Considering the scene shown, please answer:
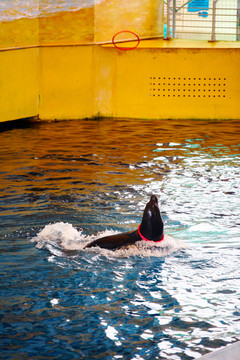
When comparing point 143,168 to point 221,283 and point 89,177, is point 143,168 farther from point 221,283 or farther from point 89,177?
point 221,283

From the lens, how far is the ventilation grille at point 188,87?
40.0ft

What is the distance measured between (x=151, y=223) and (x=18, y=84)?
721 centimetres

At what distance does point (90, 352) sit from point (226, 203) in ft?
11.8

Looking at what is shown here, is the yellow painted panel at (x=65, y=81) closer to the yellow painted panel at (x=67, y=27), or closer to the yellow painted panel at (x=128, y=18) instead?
the yellow painted panel at (x=67, y=27)

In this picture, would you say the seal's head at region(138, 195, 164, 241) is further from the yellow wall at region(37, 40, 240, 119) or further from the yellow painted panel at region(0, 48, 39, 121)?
the yellow wall at region(37, 40, 240, 119)

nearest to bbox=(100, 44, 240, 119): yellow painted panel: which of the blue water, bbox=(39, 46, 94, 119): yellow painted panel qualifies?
bbox=(39, 46, 94, 119): yellow painted panel

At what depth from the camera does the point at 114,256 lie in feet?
16.1

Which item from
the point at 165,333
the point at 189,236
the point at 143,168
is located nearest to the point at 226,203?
the point at 189,236

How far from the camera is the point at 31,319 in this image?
3.92 metres

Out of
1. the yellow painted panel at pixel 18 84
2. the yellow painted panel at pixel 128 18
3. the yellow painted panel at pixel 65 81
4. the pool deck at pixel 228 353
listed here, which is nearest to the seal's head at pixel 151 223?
the pool deck at pixel 228 353

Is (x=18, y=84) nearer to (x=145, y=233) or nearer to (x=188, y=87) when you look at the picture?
(x=188, y=87)

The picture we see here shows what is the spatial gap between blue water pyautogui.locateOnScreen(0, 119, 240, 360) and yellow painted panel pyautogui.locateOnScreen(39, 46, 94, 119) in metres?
2.30

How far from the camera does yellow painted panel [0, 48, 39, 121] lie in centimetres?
1085

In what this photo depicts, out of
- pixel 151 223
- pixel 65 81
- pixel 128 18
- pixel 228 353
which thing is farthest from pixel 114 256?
pixel 128 18
